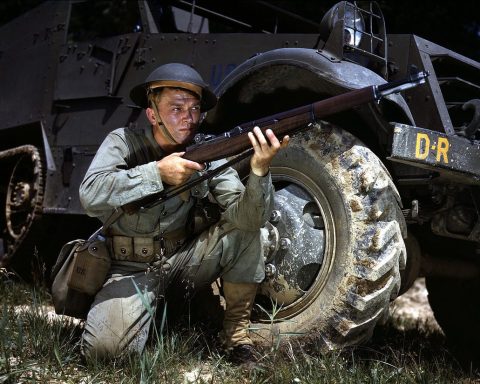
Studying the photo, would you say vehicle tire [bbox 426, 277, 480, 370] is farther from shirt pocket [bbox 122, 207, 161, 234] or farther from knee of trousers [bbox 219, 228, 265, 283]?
shirt pocket [bbox 122, 207, 161, 234]

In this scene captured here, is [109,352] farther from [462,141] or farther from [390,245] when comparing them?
[462,141]

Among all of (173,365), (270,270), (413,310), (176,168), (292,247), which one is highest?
(176,168)

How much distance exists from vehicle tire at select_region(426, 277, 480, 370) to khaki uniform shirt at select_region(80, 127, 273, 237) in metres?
1.76

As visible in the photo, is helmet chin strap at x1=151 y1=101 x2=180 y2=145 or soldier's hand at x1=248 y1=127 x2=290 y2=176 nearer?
soldier's hand at x1=248 y1=127 x2=290 y2=176

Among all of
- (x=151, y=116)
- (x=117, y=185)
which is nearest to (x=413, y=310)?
(x=151, y=116)

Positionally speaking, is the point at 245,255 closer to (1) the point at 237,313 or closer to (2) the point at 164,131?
(1) the point at 237,313

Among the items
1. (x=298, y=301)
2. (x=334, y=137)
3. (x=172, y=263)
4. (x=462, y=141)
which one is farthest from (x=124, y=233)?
(x=462, y=141)

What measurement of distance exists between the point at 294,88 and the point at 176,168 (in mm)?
851

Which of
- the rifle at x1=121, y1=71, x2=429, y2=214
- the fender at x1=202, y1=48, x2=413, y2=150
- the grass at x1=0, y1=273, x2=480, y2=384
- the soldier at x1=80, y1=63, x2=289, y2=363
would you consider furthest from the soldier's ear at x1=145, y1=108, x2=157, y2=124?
the grass at x1=0, y1=273, x2=480, y2=384

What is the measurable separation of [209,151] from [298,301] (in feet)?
2.78

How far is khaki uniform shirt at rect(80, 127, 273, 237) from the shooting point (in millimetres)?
2975

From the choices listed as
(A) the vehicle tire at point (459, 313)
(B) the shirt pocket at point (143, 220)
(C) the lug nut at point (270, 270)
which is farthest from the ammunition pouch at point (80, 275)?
(A) the vehicle tire at point (459, 313)

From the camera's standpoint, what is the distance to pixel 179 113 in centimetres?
322

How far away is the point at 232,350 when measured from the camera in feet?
10.5
